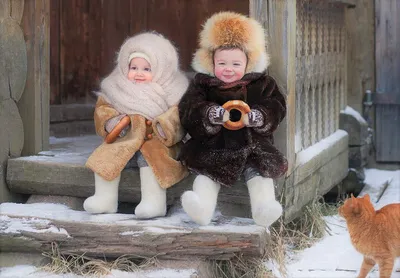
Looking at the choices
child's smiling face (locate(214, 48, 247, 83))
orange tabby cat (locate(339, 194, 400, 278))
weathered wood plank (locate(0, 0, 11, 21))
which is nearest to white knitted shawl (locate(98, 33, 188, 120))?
child's smiling face (locate(214, 48, 247, 83))

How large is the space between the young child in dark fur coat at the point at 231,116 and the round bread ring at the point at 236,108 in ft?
0.08

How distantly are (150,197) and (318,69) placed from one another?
2.19m

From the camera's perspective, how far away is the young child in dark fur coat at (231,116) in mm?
4242

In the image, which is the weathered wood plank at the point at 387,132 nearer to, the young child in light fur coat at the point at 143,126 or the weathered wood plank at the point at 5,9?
the young child in light fur coat at the point at 143,126

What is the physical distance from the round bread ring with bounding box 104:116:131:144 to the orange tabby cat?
1.36 metres

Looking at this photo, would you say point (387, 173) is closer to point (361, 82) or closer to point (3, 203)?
point (361, 82)

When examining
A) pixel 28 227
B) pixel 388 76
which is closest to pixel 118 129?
pixel 28 227

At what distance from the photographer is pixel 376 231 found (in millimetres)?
3900

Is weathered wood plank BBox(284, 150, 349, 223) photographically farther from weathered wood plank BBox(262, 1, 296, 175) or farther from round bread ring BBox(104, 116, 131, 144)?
round bread ring BBox(104, 116, 131, 144)

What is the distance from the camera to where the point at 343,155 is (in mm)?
6719

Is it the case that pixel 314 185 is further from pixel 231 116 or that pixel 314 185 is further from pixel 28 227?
pixel 28 227

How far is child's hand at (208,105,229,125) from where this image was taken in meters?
4.21

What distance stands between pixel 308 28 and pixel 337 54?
116cm

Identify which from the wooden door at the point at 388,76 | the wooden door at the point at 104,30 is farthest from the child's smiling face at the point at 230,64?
the wooden door at the point at 388,76
